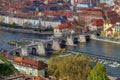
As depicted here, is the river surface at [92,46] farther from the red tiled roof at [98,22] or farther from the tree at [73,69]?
the tree at [73,69]

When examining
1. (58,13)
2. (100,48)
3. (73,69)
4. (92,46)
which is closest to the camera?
(73,69)

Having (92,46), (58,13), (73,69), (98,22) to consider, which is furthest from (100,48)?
(58,13)

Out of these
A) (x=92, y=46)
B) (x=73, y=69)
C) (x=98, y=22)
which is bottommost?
(x=92, y=46)

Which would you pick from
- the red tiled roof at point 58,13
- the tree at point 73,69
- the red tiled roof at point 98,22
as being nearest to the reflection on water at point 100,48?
the red tiled roof at point 98,22

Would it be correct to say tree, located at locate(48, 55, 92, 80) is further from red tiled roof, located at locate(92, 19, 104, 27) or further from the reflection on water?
red tiled roof, located at locate(92, 19, 104, 27)

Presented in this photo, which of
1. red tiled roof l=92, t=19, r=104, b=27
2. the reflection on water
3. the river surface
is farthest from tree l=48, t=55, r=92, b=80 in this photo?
red tiled roof l=92, t=19, r=104, b=27

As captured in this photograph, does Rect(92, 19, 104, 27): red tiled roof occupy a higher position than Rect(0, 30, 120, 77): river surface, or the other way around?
Rect(92, 19, 104, 27): red tiled roof

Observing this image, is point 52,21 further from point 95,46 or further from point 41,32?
point 95,46

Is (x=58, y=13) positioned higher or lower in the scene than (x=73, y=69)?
lower

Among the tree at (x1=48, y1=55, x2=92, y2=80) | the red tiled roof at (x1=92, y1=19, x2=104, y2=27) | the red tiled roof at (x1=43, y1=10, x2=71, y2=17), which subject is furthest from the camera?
the red tiled roof at (x1=43, y1=10, x2=71, y2=17)

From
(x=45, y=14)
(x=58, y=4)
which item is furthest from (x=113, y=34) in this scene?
(x=58, y=4)

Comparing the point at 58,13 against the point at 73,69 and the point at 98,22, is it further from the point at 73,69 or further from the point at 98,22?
the point at 73,69
